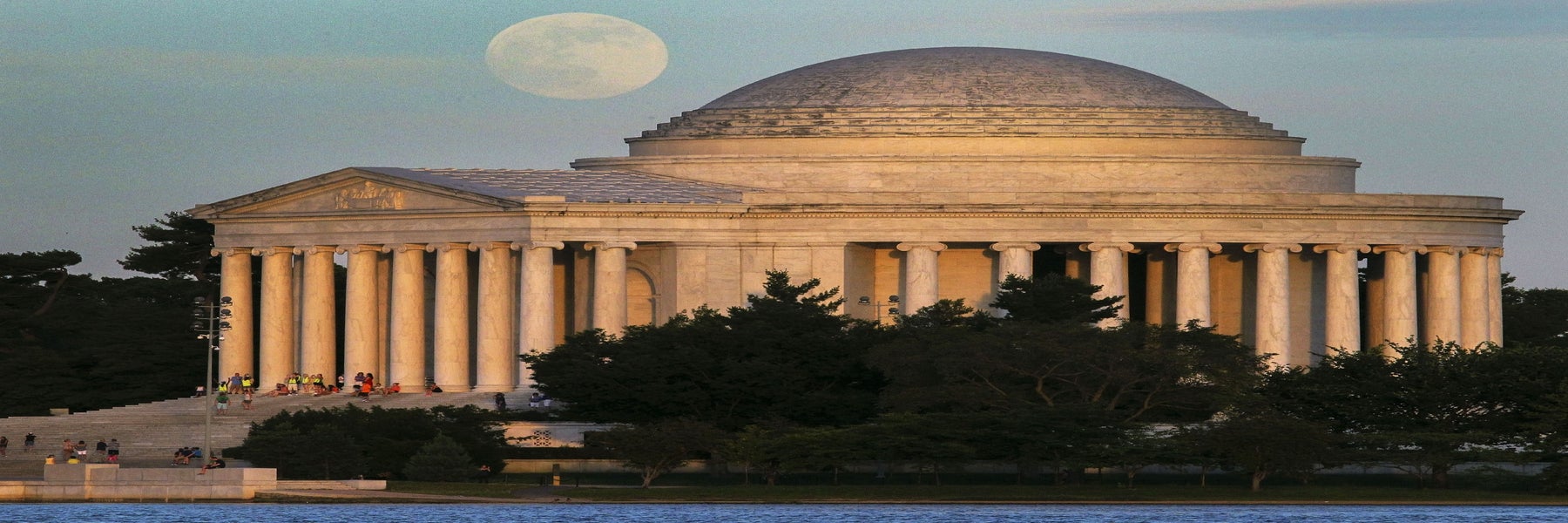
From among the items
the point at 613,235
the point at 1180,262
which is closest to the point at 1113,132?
the point at 1180,262

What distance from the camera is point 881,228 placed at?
7160 inches

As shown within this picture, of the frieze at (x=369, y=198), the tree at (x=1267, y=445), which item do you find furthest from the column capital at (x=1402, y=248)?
the frieze at (x=369, y=198)

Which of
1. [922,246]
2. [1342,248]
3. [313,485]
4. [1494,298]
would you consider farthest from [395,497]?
[1494,298]

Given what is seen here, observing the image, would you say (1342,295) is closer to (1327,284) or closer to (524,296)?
(1327,284)

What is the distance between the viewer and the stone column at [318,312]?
610 feet

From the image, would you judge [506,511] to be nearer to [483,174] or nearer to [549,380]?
[549,380]

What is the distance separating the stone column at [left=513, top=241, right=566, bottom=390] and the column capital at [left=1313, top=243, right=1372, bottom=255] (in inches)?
1387

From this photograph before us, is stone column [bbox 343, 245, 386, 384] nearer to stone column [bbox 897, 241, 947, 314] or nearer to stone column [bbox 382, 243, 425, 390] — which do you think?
stone column [bbox 382, 243, 425, 390]

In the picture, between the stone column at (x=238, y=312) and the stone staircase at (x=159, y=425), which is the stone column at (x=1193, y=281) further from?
the stone column at (x=238, y=312)

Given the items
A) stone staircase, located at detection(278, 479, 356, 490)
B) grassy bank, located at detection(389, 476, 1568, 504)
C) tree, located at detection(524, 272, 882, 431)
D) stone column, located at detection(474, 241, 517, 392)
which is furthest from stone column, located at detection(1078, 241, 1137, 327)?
stone staircase, located at detection(278, 479, 356, 490)

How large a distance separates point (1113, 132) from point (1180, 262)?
9.49m

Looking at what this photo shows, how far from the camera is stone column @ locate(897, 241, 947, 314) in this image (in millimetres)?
182000

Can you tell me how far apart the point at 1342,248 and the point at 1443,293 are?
5.91 metres

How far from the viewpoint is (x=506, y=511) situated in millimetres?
146250
